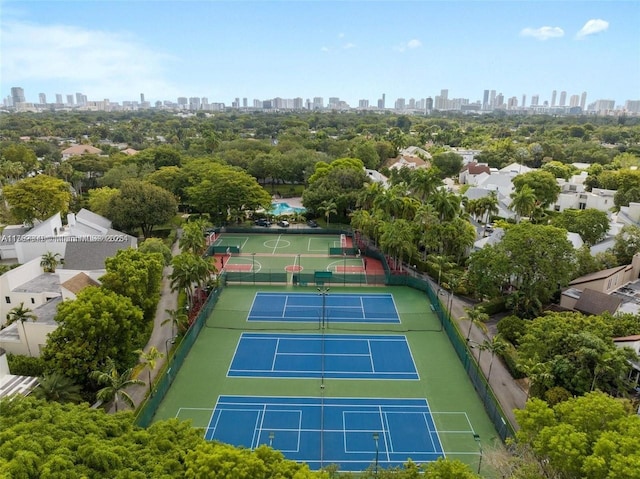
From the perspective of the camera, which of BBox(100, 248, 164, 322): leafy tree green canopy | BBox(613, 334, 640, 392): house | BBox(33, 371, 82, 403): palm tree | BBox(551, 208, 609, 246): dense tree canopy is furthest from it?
BBox(551, 208, 609, 246): dense tree canopy

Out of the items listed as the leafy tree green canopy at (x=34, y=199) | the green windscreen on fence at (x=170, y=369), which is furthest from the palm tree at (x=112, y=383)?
the leafy tree green canopy at (x=34, y=199)

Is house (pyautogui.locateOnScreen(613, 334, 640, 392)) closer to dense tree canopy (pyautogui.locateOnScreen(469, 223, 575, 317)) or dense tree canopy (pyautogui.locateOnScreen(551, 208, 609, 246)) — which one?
dense tree canopy (pyautogui.locateOnScreen(469, 223, 575, 317))

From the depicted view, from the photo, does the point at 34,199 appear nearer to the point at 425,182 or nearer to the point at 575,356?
the point at 425,182

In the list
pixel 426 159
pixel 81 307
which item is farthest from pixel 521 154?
pixel 81 307

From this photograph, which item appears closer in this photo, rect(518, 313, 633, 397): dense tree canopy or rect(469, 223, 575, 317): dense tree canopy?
rect(518, 313, 633, 397): dense tree canopy

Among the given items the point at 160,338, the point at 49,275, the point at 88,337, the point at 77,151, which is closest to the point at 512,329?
the point at 160,338

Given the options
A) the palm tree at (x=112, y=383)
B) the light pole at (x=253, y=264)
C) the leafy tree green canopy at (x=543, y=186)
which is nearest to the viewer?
the palm tree at (x=112, y=383)

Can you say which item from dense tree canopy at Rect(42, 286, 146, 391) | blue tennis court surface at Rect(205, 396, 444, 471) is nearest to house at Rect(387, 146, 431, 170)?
blue tennis court surface at Rect(205, 396, 444, 471)

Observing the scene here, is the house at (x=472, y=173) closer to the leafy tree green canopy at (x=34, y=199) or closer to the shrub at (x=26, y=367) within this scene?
the leafy tree green canopy at (x=34, y=199)
